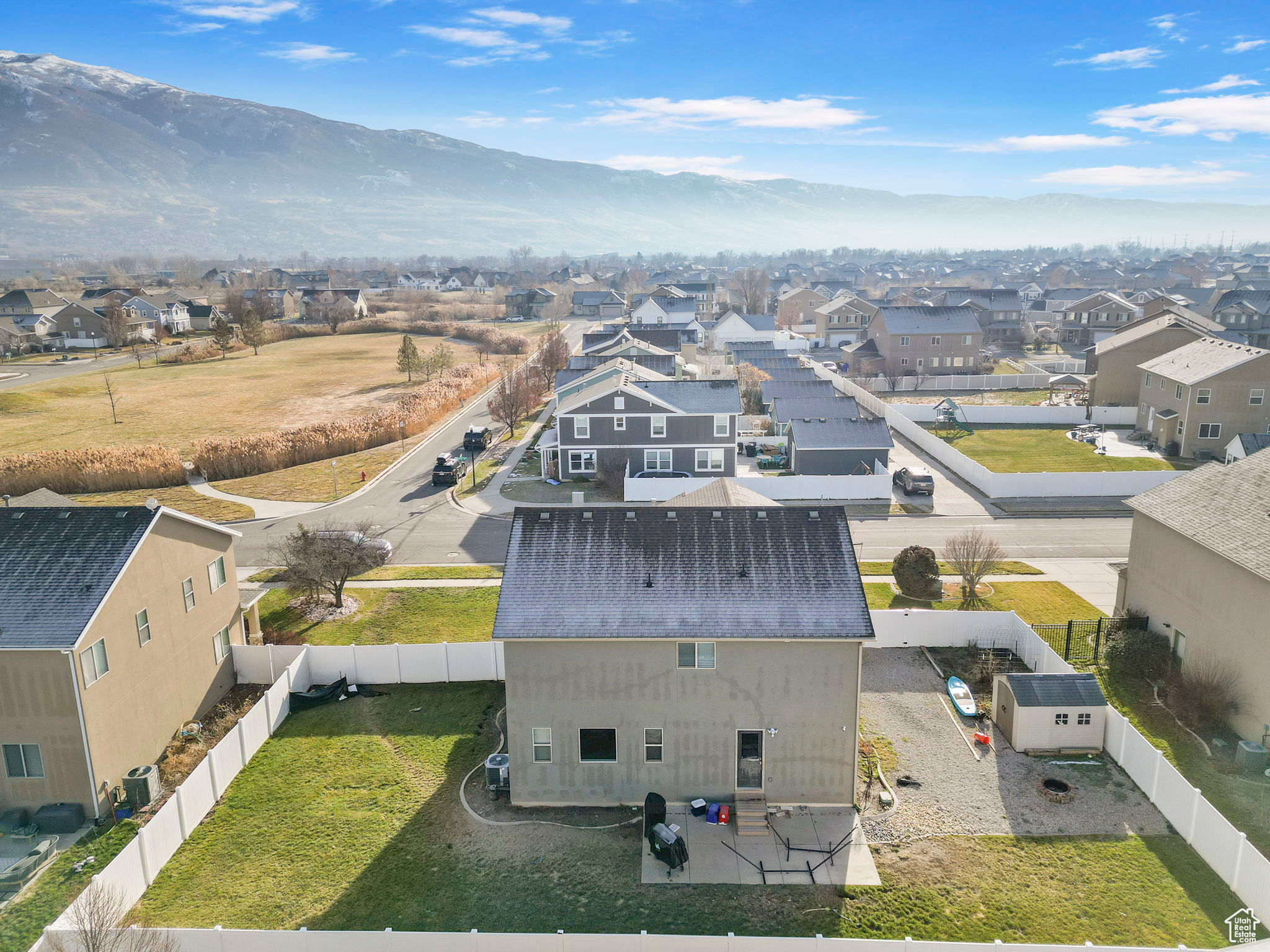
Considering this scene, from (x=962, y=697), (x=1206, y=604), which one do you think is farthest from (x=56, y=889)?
(x=1206, y=604)

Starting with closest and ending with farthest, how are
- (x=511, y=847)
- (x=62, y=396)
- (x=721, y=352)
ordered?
(x=511, y=847), (x=62, y=396), (x=721, y=352)

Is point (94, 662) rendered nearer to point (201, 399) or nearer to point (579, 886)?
point (579, 886)

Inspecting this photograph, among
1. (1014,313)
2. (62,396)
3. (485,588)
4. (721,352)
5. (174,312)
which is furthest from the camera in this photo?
(174,312)

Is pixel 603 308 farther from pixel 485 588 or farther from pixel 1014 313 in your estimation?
pixel 485 588

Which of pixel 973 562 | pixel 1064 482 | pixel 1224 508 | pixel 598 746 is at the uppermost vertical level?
pixel 1224 508

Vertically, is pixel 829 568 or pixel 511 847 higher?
pixel 829 568

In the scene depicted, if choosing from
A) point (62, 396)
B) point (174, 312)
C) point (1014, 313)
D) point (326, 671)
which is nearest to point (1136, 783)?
point (326, 671)

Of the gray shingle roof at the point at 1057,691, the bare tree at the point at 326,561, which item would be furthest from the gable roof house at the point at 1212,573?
the bare tree at the point at 326,561
